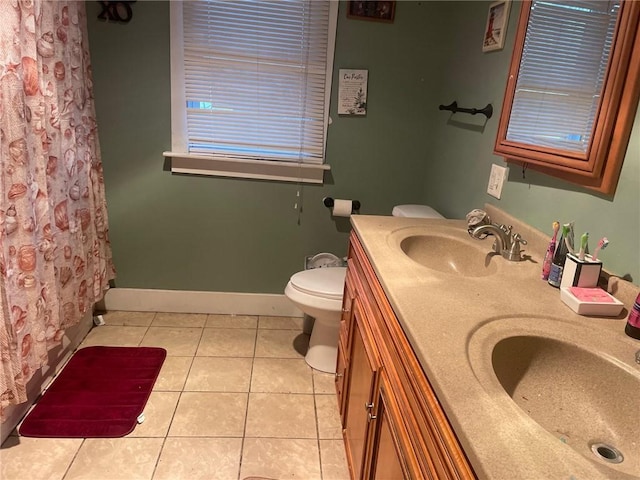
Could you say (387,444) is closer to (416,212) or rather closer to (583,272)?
(583,272)

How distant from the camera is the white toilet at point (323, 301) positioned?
6.70 feet

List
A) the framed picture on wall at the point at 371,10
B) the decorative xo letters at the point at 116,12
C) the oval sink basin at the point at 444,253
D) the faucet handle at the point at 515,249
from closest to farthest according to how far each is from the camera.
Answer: the faucet handle at the point at 515,249 < the oval sink basin at the point at 444,253 < the decorative xo letters at the point at 116,12 < the framed picture on wall at the point at 371,10

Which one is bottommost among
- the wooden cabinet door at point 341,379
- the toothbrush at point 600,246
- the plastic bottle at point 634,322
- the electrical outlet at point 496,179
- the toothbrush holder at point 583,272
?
the wooden cabinet door at point 341,379

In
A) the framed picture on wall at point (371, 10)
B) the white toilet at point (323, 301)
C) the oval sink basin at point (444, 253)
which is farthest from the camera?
the framed picture on wall at point (371, 10)

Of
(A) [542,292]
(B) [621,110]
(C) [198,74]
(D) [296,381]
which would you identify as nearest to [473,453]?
(A) [542,292]

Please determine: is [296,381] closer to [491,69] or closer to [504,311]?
[504,311]

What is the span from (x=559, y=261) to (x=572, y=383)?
0.39 metres

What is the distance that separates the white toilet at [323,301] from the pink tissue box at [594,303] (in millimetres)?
1025

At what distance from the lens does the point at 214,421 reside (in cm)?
185

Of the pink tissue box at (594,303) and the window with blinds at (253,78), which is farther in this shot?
the window with blinds at (253,78)

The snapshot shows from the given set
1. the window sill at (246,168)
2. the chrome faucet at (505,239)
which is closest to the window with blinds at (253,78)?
the window sill at (246,168)

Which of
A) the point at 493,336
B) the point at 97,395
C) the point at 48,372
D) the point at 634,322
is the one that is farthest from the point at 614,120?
the point at 48,372

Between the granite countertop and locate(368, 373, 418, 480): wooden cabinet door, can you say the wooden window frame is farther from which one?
locate(368, 373, 418, 480): wooden cabinet door

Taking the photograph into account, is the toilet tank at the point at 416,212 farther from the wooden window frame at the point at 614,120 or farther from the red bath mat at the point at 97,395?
the red bath mat at the point at 97,395
